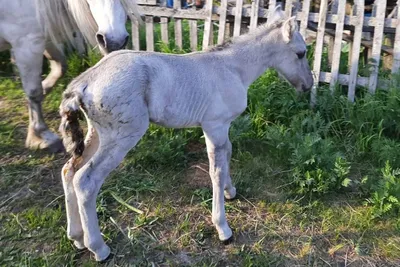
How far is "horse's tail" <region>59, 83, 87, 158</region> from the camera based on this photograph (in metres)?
2.77

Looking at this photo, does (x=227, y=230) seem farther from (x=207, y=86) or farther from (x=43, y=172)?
(x=43, y=172)

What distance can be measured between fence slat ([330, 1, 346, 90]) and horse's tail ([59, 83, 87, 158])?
2.84 meters

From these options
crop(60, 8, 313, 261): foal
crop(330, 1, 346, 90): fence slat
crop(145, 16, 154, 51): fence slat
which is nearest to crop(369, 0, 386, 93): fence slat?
crop(330, 1, 346, 90): fence slat

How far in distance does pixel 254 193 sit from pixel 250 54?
1201 millimetres

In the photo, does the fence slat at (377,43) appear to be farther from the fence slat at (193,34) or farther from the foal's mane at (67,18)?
the foal's mane at (67,18)

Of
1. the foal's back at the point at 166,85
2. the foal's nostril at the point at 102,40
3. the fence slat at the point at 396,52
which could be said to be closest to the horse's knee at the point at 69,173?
the foal's back at the point at 166,85

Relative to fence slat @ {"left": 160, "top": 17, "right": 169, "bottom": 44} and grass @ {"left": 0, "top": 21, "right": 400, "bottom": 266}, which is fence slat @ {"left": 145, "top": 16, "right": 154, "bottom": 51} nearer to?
fence slat @ {"left": 160, "top": 17, "right": 169, "bottom": 44}

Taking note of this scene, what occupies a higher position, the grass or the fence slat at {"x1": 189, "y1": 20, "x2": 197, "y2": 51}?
the fence slat at {"x1": 189, "y1": 20, "x2": 197, "y2": 51}

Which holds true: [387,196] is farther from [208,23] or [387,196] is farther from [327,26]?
[208,23]

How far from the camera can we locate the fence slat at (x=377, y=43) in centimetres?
452

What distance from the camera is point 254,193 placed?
3805 mm

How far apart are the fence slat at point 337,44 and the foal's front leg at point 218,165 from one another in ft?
6.89

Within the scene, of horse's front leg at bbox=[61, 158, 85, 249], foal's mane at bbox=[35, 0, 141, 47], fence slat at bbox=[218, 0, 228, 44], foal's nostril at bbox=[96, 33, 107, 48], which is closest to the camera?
horse's front leg at bbox=[61, 158, 85, 249]

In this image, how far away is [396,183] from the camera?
11.6ft
